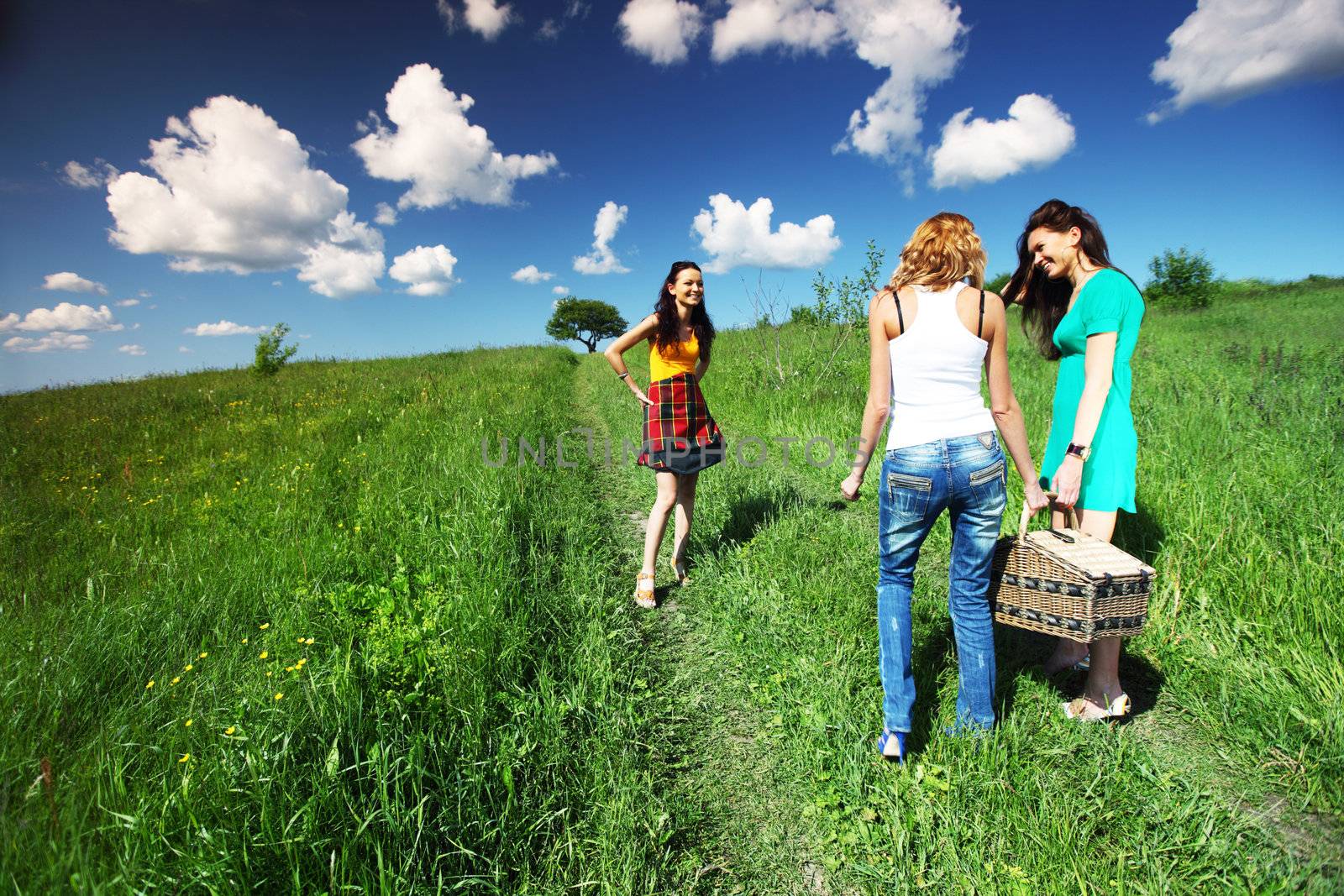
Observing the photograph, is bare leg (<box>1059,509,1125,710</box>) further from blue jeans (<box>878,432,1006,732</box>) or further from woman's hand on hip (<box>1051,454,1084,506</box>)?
blue jeans (<box>878,432,1006,732</box>)

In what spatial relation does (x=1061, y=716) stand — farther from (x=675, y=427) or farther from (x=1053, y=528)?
(x=675, y=427)

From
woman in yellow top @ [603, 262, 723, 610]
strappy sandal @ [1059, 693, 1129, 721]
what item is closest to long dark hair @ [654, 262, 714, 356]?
woman in yellow top @ [603, 262, 723, 610]

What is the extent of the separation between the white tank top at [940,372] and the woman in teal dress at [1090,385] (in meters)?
0.62

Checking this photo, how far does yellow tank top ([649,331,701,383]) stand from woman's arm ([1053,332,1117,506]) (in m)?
2.13

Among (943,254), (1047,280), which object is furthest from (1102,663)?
(943,254)

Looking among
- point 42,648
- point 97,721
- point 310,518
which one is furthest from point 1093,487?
point 310,518

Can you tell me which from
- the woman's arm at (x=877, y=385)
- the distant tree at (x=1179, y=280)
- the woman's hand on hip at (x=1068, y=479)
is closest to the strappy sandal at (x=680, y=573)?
the woman's arm at (x=877, y=385)

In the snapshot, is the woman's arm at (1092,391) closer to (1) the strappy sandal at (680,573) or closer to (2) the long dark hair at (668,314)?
(2) the long dark hair at (668,314)

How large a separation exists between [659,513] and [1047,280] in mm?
2440

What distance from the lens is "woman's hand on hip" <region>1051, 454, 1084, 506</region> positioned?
2.12 m

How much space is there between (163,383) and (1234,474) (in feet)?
63.4

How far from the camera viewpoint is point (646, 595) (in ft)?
11.3

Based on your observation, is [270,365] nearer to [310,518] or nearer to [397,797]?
[310,518]

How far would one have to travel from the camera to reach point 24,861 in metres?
1.21
